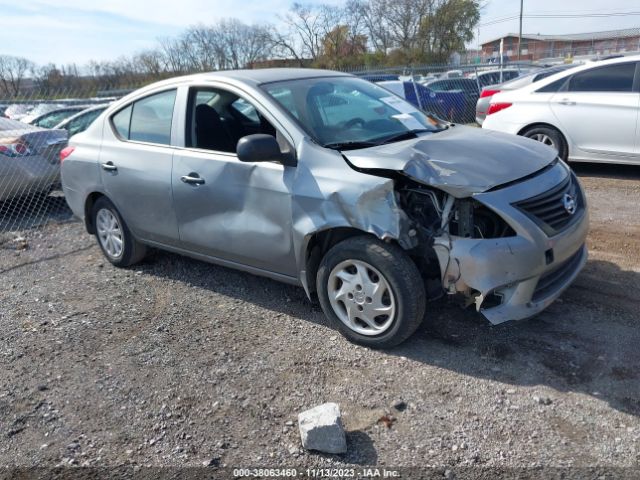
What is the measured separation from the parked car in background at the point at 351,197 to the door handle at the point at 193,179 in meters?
0.01

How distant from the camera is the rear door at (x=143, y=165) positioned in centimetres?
464

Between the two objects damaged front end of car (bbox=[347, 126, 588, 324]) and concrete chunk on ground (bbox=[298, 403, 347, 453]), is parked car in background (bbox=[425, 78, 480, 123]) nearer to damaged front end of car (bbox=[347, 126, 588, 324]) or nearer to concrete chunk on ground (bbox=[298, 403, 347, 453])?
damaged front end of car (bbox=[347, 126, 588, 324])

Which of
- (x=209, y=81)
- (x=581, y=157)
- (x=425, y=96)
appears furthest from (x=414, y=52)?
(x=209, y=81)

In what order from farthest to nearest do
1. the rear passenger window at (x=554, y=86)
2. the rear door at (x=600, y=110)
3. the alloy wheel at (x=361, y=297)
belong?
the rear passenger window at (x=554, y=86) → the rear door at (x=600, y=110) → the alloy wheel at (x=361, y=297)

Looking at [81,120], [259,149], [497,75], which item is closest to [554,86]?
[259,149]

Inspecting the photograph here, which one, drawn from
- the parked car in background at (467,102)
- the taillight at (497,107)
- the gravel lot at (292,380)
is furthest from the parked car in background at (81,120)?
the parked car in background at (467,102)

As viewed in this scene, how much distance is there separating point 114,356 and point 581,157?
6532 millimetres

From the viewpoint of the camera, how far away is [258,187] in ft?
13.1

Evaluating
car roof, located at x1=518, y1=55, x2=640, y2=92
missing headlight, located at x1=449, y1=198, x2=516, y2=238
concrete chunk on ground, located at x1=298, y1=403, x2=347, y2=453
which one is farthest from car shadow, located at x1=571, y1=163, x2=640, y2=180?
concrete chunk on ground, located at x1=298, y1=403, x2=347, y2=453

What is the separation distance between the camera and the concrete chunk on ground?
2.81 meters

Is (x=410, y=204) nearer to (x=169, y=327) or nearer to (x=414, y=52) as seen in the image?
(x=169, y=327)

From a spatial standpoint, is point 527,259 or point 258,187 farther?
point 258,187

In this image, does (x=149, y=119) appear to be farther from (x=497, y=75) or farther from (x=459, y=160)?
(x=497, y=75)

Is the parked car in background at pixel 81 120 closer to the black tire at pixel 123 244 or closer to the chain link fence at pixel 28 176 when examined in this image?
the chain link fence at pixel 28 176
